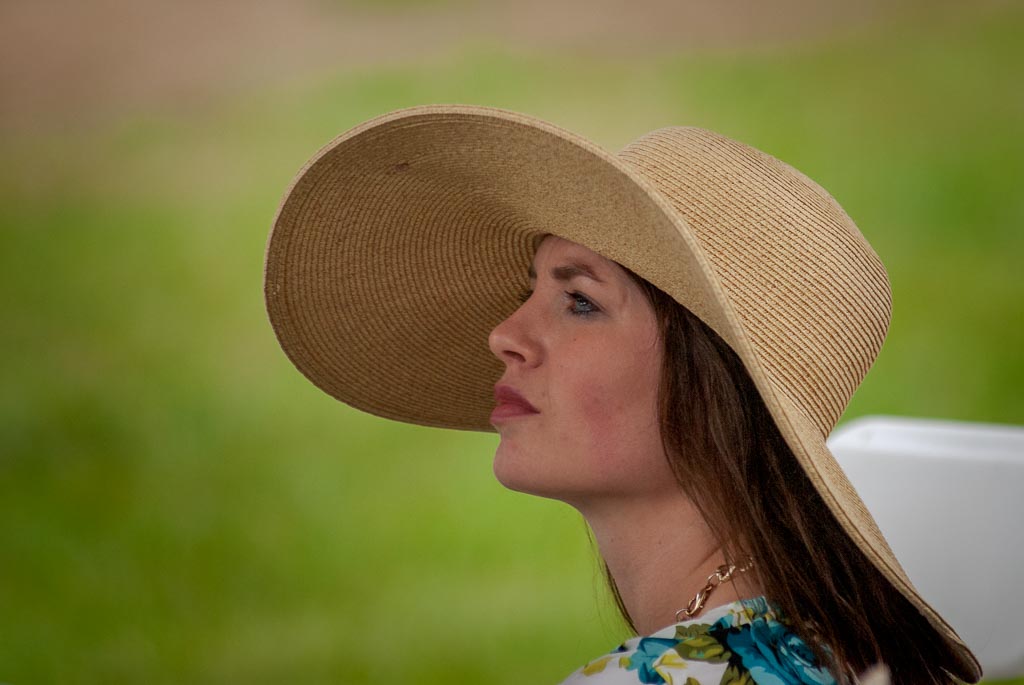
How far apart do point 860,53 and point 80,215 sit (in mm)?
2501

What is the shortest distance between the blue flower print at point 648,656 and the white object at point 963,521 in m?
0.77

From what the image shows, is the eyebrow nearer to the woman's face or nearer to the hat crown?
the woman's face

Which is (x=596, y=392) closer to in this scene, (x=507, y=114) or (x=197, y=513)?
(x=507, y=114)

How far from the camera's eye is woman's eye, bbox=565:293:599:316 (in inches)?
46.9

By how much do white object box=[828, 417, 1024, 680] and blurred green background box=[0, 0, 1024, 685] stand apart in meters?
1.46

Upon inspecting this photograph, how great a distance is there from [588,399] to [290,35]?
3.02m

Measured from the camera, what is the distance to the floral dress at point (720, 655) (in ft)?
3.32

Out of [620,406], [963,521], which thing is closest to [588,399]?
[620,406]

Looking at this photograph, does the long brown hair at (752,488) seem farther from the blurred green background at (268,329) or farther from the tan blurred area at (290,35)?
the tan blurred area at (290,35)

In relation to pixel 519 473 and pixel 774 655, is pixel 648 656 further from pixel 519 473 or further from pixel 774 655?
pixel 519 473

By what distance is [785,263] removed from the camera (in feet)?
3.58

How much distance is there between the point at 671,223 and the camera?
963 mm

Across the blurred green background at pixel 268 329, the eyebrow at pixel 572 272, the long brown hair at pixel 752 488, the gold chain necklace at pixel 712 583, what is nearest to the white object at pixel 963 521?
the long brown hair at pixel 752 488

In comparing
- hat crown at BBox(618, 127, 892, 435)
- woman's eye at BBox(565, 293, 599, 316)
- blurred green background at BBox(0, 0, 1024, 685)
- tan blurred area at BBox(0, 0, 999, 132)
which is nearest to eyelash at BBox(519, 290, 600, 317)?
woman's eye at BBox(565, 293, 599, 316)
